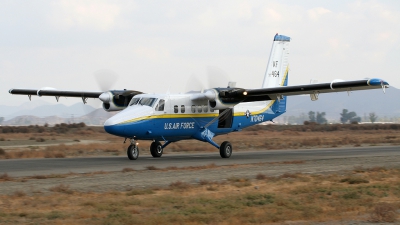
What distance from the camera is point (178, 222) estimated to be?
11555 millimetres

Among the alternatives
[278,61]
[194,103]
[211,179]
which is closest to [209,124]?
[194,103]

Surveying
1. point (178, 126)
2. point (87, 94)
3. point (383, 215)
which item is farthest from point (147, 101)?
point (383, 215)

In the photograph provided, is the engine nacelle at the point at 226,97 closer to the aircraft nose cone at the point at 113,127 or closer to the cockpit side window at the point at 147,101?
the cockpit side window at the point at 147,101

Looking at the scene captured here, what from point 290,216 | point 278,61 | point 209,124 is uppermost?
point 278,61

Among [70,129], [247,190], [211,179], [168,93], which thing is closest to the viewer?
[247,190]

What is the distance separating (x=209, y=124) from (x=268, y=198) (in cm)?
1551

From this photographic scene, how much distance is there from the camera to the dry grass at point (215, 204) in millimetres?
11898

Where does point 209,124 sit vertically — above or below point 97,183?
above

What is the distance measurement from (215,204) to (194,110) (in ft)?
53.4

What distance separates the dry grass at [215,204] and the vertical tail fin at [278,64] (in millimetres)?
17645

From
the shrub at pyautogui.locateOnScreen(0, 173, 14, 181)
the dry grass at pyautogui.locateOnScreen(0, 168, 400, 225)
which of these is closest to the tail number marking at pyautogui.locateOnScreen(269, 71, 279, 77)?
the dry grass at pyautogui.locateOnScreen(0, 168, 400, 225)

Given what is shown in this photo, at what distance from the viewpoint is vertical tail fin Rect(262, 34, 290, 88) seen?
3550cm

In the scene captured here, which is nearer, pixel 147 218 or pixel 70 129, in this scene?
pixel 147 218

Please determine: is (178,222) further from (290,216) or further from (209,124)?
(209,124)
